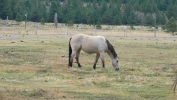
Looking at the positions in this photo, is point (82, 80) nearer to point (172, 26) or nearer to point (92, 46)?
point (92, 46)

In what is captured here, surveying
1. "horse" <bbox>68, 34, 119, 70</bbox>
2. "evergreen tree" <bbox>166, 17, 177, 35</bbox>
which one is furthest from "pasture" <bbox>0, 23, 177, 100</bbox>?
"evergreen tree" <bbox>166, 17, 177, 35</bbox>

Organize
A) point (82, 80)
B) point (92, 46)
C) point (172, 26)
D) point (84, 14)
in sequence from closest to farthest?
1. point (82, 80)
2. point (92, 46)
3. point (172, 26)
4. point (84, 14)

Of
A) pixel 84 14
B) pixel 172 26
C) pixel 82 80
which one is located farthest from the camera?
pixel 84 14

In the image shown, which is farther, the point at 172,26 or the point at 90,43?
the point at 172,26

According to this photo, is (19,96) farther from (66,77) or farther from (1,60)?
(1,60)

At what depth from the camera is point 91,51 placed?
2434 centimetres

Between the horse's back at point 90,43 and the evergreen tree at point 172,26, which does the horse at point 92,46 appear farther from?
the evergreen tree at point 172,26

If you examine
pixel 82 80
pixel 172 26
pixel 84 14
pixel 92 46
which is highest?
pixel 92 46

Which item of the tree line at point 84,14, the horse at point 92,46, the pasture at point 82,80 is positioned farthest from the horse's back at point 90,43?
the tree line at point 84,14

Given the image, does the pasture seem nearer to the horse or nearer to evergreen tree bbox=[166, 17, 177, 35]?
the horse

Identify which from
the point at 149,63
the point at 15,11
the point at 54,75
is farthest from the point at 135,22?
the point at 54,75

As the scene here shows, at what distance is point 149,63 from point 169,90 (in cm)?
993

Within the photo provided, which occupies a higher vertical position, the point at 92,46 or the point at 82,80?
the point at 92,46

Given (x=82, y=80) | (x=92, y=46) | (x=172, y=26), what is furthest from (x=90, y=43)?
(x=172, y=26)
